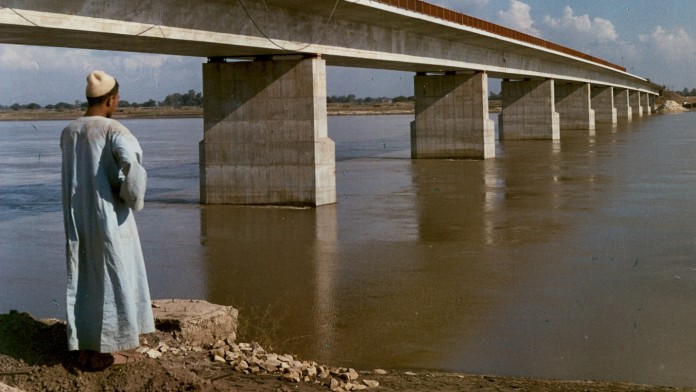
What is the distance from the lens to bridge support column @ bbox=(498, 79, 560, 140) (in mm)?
53281

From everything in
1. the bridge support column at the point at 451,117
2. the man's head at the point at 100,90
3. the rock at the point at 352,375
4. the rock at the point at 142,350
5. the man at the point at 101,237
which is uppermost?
the bridge support column at the point at 451,117

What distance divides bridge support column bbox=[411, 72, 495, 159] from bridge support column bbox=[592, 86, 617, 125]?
48.4m

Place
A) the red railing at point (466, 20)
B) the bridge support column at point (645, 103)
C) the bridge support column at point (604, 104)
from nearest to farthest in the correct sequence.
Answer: the red railing at point (466, 20), the bridge support column at point (604, 104), the bridge support column at point (645, 103)

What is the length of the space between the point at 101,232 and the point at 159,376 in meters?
1.03

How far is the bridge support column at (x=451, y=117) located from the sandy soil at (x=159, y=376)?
29490mm

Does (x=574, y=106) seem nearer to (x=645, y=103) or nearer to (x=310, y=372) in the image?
(x=645, y=103)

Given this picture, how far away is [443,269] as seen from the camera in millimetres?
13242

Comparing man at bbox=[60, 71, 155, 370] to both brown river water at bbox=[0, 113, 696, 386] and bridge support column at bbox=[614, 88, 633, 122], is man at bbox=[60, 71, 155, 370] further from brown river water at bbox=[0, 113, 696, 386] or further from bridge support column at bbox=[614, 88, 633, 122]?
bridge support column at bbox=[614, 88, 633, 122]

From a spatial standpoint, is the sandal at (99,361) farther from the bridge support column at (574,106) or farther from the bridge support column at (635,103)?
the bridge support column at (635,103)

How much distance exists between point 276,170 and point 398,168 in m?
13.0

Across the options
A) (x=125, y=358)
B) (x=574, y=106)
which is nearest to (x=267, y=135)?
(x=125, y=358)

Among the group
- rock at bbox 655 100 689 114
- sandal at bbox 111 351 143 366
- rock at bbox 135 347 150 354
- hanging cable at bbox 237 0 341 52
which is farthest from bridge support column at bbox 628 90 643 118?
sandal at bbox 111 351 143 366

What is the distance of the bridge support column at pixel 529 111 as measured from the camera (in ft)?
175

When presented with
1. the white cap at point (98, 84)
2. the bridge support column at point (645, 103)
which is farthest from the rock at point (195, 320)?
the bridge support column at point (645, 103)
